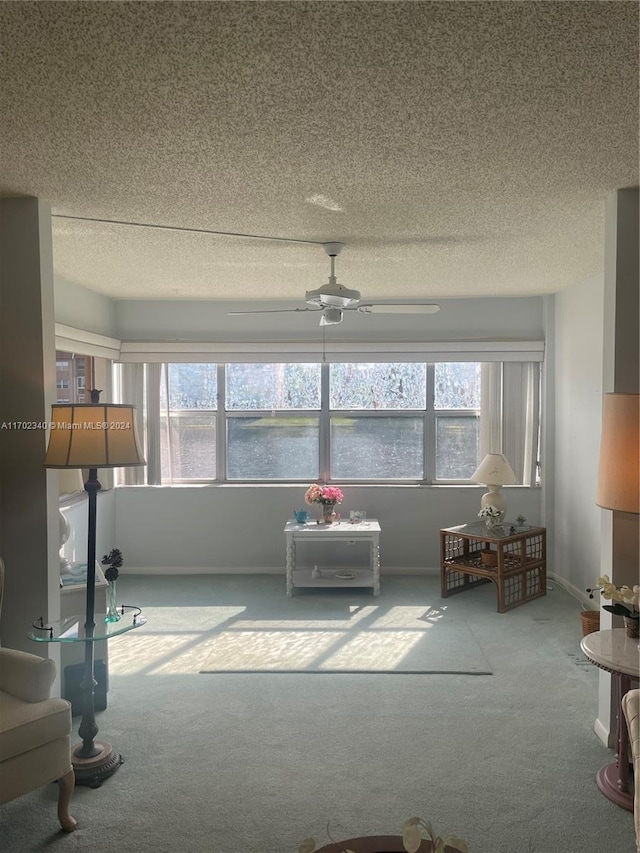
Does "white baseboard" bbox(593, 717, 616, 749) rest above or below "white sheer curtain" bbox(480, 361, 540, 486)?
below

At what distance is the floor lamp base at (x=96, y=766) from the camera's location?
260cm

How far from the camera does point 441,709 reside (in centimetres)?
319

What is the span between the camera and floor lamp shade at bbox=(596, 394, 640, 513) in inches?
84.4

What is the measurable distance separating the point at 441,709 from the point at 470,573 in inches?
72.9

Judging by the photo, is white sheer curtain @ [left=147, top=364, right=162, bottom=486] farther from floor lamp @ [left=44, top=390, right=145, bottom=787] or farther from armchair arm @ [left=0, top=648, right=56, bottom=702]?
armchair arm @ [left=0, top=648, right=56, bottom=702]

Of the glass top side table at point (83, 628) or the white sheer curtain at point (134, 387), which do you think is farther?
the white sheer curtain at point (134, 387)

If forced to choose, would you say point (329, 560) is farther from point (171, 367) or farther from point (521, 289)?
Result: point (521, 289)

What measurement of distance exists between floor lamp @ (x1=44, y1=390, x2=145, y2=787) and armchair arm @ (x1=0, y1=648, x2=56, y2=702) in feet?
0.90

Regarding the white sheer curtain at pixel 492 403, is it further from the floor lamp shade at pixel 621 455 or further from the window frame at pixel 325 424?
the floor lamp shade at pixel 621 455

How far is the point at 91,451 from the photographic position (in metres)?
2.58

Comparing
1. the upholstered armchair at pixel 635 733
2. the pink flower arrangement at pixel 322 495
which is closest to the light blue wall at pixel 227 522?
the pink flower arrangement at pixel 322 495

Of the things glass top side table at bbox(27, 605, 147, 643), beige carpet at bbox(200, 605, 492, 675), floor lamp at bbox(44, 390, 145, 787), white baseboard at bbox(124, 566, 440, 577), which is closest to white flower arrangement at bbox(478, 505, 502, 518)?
beige carpet at bbox(200, 605, 492, 675)

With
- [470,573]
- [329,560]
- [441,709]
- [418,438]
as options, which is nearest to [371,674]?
[441,709]

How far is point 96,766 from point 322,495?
10.4ft
